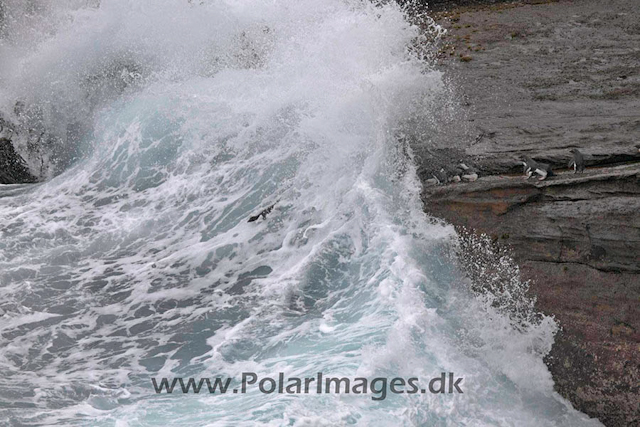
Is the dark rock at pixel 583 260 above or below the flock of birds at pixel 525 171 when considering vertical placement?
below

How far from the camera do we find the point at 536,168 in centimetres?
530

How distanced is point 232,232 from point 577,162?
3.23 m

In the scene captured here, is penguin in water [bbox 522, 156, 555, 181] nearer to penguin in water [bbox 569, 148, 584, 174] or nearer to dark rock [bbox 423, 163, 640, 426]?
dark rock [bbox 423, 163, 640, 426]

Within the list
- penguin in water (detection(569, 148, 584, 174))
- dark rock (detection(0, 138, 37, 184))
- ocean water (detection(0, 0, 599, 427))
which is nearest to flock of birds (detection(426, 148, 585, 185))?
penguin in water (detection(569, 148, 584, 174))

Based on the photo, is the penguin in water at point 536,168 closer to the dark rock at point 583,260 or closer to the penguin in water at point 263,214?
the dark rock at point 583,260

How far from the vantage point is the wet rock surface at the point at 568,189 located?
444cm

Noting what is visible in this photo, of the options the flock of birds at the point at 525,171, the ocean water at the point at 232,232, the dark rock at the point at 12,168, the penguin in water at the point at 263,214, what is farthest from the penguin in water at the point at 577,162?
the dark rock at the point at 12,168

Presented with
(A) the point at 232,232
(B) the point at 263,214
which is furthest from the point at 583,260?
(A) the point at 232,232

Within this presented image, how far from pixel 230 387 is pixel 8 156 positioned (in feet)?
17.5

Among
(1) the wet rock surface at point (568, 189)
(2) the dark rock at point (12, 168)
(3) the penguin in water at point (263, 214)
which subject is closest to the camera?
(1) the wet rock surface at point (568, 189)

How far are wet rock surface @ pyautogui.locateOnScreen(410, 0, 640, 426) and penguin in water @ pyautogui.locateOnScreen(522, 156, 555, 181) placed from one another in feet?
0.24

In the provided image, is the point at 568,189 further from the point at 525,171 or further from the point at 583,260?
the point at 583,260

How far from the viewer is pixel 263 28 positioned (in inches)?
364

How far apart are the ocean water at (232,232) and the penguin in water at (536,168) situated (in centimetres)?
87
